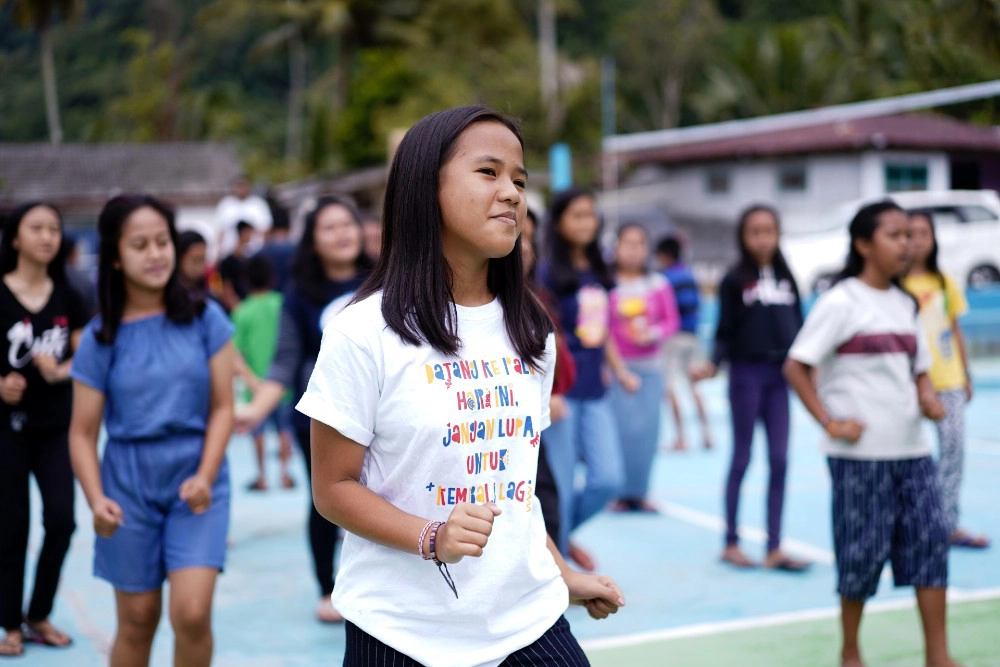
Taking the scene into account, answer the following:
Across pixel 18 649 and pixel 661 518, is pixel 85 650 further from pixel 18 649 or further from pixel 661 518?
pixel 661 518

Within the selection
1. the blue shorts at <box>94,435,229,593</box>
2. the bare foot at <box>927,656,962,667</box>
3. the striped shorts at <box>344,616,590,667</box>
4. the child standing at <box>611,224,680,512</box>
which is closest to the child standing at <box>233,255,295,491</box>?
the child standing at <box>611,224,680,512</box>

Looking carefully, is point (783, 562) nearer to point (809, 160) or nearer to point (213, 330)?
point (213, 330)

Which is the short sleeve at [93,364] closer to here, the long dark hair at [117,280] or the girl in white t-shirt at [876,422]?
the long dark hair at [117,280]

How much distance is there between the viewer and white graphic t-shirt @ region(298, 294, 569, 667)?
91.9 inches

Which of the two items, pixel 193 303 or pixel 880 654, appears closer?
pixel 193 303

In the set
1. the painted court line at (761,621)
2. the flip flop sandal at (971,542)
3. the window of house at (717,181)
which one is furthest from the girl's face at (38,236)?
the window of house at (717,181)

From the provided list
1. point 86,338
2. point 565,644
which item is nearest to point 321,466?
point 565,644

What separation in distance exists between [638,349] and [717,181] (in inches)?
870

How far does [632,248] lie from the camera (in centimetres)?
805

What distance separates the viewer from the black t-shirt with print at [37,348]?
4992mm

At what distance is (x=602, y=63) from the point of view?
46594 millimetres

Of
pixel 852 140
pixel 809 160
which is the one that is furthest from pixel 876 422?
pixel 809 160

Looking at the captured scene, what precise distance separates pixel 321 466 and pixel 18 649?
337cm

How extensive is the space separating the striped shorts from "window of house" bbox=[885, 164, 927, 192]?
760cm
